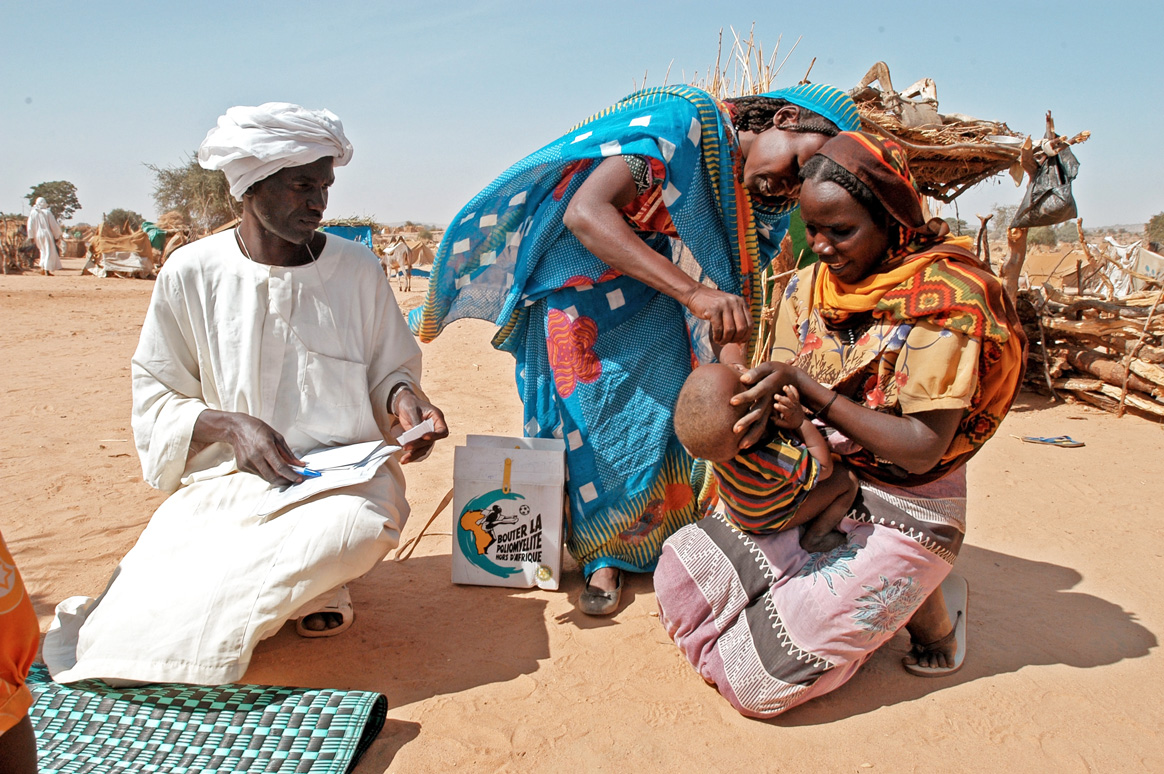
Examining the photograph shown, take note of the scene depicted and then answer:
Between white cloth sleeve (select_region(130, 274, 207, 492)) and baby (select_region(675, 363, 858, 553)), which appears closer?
baby (select_region(675, 363, 858, 553))

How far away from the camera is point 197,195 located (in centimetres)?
3019

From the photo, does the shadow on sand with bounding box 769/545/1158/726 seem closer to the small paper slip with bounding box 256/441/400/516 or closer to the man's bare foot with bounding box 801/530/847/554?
the man's bare foot with bounding box 801/530/847/554

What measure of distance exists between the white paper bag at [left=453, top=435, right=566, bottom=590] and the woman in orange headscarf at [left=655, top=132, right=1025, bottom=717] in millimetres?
692

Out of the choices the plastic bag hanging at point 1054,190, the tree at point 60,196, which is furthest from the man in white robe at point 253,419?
the tree at point 60,196

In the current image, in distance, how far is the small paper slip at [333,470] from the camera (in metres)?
2.51

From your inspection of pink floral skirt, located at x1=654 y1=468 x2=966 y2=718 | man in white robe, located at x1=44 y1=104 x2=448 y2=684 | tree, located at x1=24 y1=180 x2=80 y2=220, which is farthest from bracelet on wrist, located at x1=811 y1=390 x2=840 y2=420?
tree, located at x1=24 y1=180 x2=80 y2=220

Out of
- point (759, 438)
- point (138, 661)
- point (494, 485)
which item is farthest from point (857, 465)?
point (138, 661)

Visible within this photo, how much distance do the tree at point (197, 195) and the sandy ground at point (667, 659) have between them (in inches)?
896

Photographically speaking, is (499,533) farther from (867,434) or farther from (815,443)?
(867,434)

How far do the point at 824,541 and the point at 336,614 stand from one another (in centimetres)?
182

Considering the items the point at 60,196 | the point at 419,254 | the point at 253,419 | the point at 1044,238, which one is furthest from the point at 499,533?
the point at 60,196

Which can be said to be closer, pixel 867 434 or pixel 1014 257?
pixel 867 434

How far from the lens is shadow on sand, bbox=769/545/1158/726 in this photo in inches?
101

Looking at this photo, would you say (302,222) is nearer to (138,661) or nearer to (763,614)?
(138,661)
